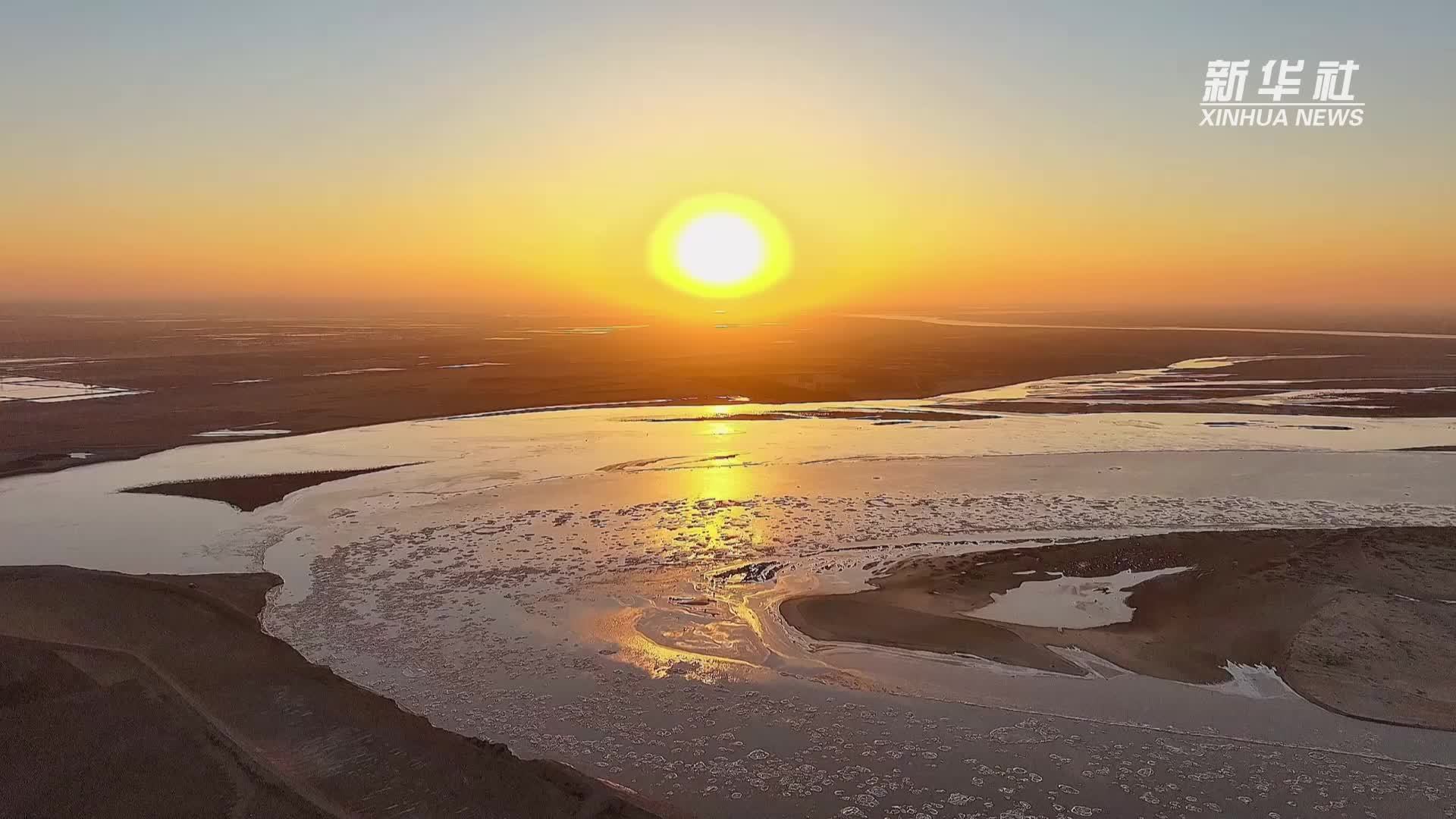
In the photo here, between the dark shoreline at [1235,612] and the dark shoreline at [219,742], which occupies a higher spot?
the dark shoreline at [1235,612]

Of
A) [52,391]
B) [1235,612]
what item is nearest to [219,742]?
[1235,612]

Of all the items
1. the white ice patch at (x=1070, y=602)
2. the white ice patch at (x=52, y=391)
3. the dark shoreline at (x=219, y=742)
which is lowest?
the white ice patch at (x=52, y=391)

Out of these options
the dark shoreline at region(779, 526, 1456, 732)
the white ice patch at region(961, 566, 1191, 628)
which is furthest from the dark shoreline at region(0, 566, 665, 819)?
the white ice patch at region(961, 566, 1191, 628)

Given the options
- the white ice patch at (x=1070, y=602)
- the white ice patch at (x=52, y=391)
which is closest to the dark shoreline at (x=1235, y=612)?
the white ice patch at (x=1070, y=602)

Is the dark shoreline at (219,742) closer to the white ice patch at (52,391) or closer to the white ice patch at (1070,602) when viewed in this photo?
the white ice patch at (1070,602)

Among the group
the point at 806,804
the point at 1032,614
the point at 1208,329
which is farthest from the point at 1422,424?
the point at 1208,329

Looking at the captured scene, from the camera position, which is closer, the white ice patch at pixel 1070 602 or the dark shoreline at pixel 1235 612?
the dark shoreline at pixel 1235 612

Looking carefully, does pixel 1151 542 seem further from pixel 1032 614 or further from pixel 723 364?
pixel 723 364

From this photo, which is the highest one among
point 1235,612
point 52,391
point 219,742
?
point 1235,612

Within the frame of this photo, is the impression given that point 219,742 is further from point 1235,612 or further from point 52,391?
point 52,391
